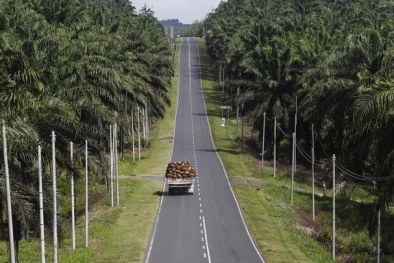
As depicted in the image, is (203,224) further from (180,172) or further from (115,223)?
(180,172)

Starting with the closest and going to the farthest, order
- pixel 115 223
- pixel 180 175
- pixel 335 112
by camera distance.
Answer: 1. pixel 115 223
2. pixel 335 112
3. pixel 180 175

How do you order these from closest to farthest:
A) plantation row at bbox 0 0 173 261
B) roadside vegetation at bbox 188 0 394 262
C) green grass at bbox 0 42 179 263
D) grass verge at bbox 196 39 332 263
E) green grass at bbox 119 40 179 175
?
plantation row at bbox 0 0 173 261 < roadside vegetation at bbox 188 0 394 262 < green grass at bbox 0 42 179 263 < grass verge at bbox 196 39 332 263 < green grass at bbox 119 40 179 175

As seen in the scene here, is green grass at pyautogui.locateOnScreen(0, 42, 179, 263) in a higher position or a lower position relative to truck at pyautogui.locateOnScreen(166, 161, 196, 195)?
lower

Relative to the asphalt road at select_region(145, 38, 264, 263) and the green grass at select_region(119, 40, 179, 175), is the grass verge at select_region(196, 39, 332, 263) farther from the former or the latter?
the green grass at select_region(119, 40, 179, 175)

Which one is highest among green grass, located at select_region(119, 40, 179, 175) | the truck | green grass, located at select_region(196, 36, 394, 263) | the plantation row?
the plantation row

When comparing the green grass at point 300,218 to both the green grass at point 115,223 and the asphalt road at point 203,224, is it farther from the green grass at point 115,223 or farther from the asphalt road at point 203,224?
the green grass at point 115,223

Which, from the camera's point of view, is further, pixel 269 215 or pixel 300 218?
pixel 300 218

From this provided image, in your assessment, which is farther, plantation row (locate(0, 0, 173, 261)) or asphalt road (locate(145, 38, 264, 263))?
asphalt road (locate(145, 38, 264, 263))

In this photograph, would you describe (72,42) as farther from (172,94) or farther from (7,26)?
(172,94)

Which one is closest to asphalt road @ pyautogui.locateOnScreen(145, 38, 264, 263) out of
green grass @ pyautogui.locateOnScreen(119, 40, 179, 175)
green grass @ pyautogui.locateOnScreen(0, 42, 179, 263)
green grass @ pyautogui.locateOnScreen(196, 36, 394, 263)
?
green grass @ pyautogui.locateOnScreen(196, 36, 394, 263)

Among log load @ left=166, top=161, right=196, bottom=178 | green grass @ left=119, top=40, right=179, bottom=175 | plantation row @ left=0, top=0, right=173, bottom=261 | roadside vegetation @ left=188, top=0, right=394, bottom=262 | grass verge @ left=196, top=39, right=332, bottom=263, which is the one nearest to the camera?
plantation row @ left=0, top=0, right=173, bottom=261

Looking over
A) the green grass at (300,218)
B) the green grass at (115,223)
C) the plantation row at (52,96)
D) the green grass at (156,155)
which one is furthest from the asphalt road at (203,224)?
the plantation row at (52,96)

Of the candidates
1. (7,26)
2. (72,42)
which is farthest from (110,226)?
(7,26)

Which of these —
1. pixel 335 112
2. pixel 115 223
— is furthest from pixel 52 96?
pixel 335 112
